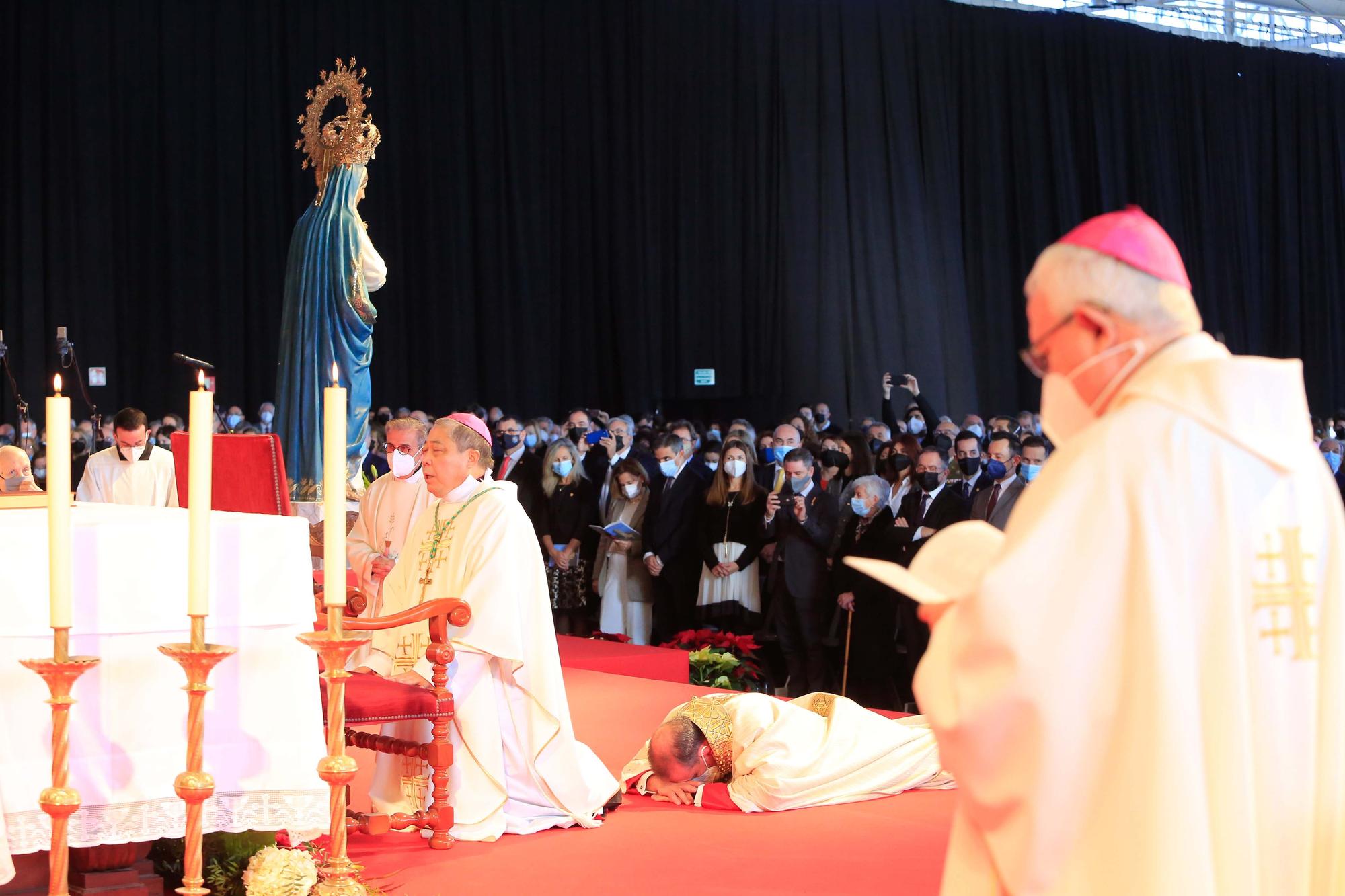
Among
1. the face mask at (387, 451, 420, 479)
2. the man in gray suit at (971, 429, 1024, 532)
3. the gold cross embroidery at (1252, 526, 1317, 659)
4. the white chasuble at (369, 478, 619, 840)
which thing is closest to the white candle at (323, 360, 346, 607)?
the gold cross embroidery at (1252, 526, 1317, 659)

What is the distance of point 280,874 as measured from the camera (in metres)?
3.17

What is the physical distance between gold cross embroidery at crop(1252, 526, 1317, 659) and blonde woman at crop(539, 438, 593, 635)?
765 cm

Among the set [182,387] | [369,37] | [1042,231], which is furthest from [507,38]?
[1042,231]

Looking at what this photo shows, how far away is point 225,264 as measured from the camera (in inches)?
664

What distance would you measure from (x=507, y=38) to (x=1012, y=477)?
12.1 meters

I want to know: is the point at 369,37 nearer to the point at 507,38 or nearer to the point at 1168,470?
the point at 507,38

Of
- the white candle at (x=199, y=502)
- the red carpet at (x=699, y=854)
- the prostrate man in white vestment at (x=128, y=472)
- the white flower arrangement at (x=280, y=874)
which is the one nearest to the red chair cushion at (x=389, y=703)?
the red carpet at (x=699, y=854)

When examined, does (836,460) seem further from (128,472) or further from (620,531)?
(128,472)

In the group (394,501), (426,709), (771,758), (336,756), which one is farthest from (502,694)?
(336,756)

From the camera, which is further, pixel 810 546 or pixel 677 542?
pixel 677 542

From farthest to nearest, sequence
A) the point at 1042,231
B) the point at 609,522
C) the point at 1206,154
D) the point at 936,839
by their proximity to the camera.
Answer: the point at 1206,154, the point at 1042,231, the point at 609,522, the point at 936,839

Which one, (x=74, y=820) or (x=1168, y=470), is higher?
(x=1168, y=470)

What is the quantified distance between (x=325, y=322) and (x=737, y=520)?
109 inches

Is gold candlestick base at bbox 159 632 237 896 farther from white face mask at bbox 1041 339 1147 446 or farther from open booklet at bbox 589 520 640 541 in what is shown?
open booklet at bbox 589 520 640 541
